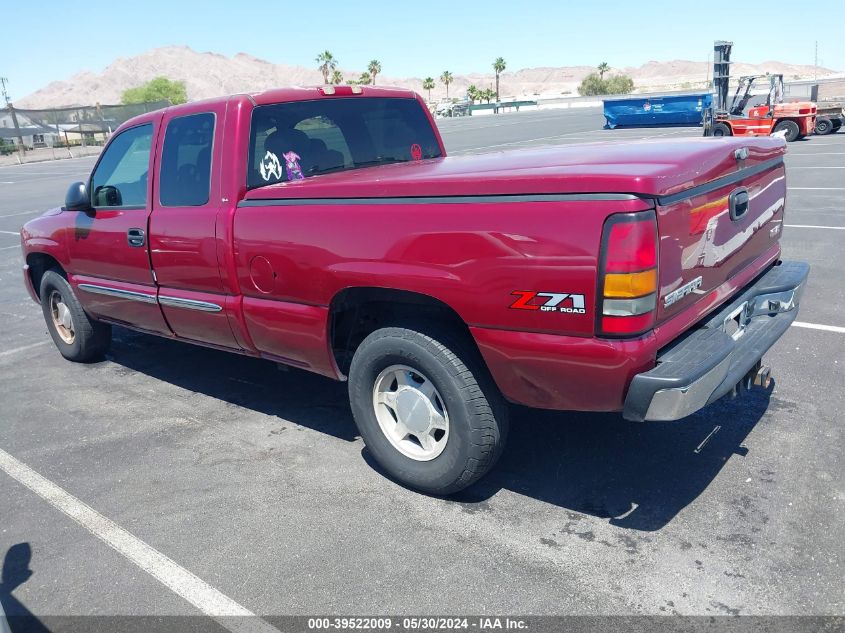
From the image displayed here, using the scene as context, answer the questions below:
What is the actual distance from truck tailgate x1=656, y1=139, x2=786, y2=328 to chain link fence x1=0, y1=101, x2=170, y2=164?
42.0 m

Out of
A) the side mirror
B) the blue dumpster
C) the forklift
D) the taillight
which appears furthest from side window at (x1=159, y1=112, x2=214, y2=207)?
the blue dumpster

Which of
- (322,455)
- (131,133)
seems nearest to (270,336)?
(322,455)

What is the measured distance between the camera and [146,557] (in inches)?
126

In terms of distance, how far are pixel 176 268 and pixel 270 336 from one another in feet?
2.77

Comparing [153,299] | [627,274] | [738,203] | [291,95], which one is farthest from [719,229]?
[153,299]

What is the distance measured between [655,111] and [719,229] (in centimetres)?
A: 3550

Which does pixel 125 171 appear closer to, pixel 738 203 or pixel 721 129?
pixel 738 203

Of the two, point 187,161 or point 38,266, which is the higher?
point 187,161

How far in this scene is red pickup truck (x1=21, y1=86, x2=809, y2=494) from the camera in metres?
2.78

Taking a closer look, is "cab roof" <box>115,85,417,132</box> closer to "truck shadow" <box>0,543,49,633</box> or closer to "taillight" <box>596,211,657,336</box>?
"taillight" <box>596,211,657,336</box>

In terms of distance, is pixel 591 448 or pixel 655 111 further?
pixel 655 111

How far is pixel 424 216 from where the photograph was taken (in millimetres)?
3119

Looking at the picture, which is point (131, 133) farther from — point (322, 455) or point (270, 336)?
point (322, 455)

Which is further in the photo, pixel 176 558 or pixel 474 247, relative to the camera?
pixel 176 558
